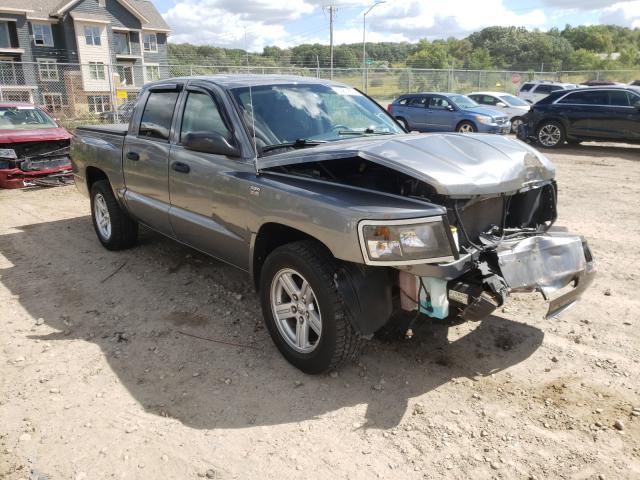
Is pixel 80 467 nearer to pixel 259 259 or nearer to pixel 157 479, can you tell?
pixel 157 479

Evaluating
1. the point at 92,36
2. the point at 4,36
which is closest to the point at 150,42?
the point at 92,36

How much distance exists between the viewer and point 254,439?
293cm

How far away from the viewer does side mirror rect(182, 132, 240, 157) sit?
12.0ft

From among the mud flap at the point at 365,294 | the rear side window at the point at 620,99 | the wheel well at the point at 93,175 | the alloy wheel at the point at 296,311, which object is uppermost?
the rear side window at the point at 620,99

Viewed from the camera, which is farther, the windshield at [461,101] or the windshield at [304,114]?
the windshield at [461,101]

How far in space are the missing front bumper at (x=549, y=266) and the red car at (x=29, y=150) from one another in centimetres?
892

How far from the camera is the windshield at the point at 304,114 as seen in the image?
3949 millimetres

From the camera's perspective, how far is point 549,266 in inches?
128

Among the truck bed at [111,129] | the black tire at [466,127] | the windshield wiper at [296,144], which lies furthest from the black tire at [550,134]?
the windshield wiper at [296,144]

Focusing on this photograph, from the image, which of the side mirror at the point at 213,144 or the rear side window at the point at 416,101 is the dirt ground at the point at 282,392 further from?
the rear side window at the point at 416,101

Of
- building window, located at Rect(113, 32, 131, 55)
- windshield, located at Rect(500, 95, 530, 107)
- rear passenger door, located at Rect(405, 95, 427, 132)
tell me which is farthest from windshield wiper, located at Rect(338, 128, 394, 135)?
building window, located at Rect(113, 32, 131, 55)

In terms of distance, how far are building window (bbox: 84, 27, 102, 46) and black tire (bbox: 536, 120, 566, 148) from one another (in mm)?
38841

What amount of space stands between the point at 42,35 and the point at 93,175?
42.2 m

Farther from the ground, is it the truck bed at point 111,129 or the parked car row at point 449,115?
the truck bed at point 111,129
